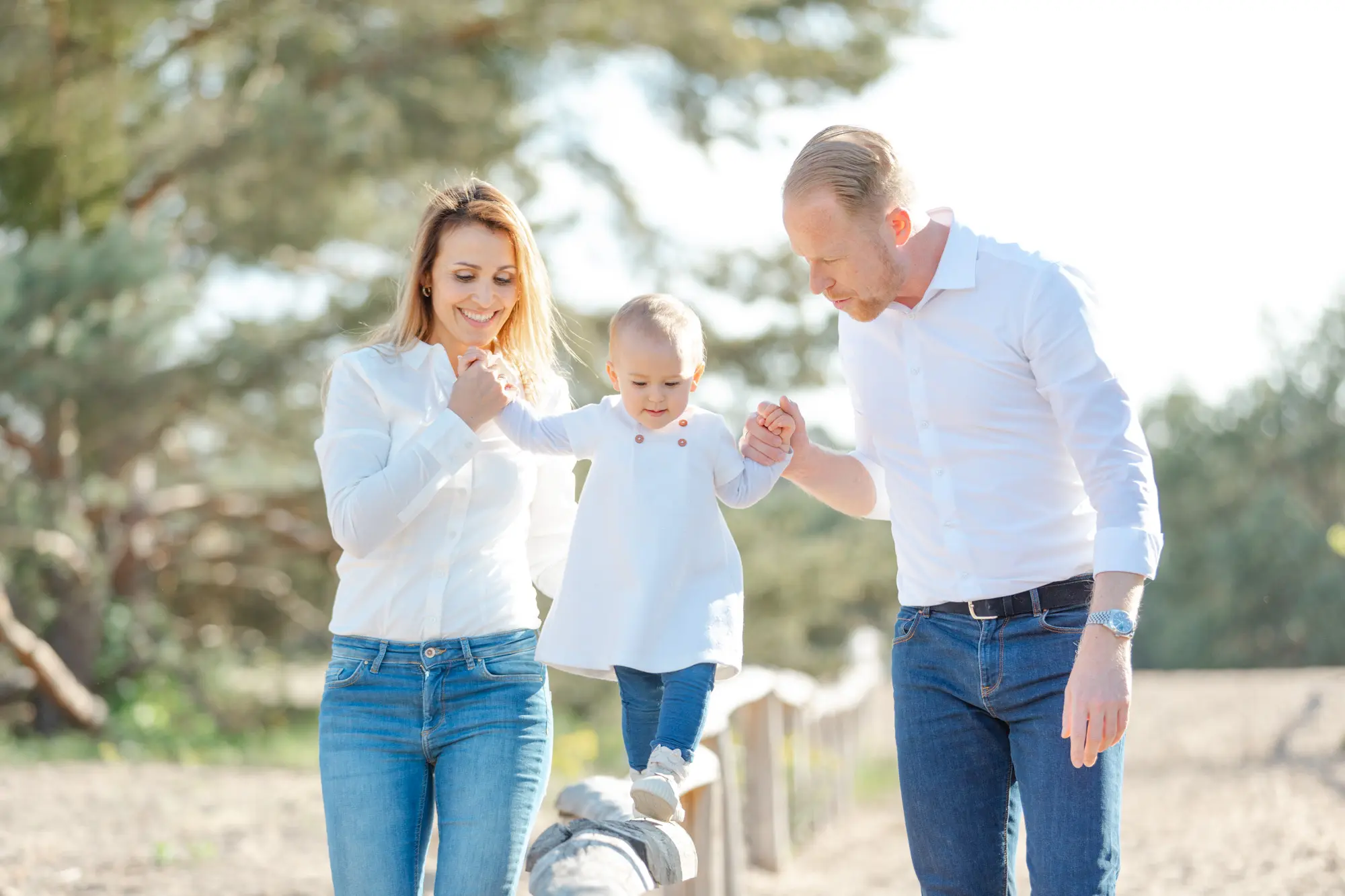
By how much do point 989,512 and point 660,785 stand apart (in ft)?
2.67

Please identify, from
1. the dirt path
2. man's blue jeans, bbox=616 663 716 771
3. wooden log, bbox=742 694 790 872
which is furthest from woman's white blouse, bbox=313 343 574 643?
wooden log, bbox=742 694 790 872

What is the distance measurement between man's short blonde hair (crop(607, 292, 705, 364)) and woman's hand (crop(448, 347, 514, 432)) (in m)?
0.26

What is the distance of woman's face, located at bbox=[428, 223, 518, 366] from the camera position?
2633 millimetres

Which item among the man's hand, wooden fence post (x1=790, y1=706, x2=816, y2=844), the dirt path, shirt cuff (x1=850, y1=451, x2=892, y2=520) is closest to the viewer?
the man's hand

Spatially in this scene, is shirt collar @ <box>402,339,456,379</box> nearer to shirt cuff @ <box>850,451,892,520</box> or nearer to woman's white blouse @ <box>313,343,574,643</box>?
woman's white blouse @ <box>313,343,574,643</box>

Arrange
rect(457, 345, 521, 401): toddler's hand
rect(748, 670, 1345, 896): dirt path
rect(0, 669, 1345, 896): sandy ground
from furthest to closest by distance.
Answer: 1. rect(748, 670, 1345, 896): dirt path
2. rect(0, 669, 1345, 896): sandy ground
3. rect(457, 345, 521, 401): toddler's hand

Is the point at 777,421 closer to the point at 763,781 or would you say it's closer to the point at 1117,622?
the point at 1117,622

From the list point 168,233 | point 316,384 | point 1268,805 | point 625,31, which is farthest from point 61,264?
point 1268,805

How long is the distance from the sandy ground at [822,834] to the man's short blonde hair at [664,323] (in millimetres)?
3338

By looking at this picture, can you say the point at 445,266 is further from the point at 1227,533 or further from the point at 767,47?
the point at 1227,533

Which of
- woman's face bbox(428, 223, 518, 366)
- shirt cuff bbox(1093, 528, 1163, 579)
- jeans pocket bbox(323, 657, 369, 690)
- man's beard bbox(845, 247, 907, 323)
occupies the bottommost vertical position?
jeans pocket bbox(323, 657, 369, 690)

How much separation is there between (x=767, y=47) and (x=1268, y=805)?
22.8 feet

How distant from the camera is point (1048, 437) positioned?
246 cm

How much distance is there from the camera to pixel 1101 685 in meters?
2.21
